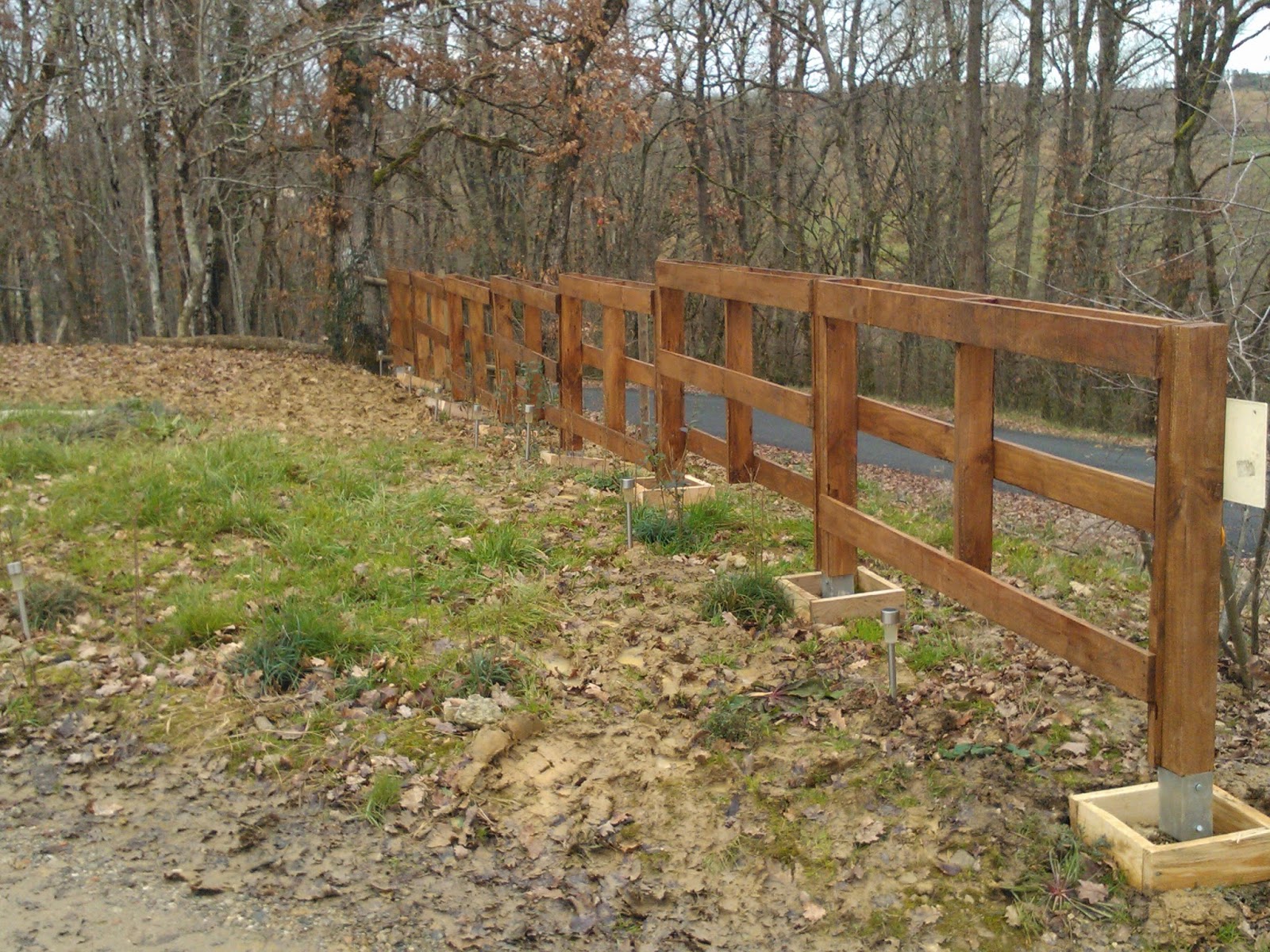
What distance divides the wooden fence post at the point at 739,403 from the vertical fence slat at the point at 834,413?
1.18 m

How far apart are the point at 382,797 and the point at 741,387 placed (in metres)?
3.23

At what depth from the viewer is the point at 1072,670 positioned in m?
5.21

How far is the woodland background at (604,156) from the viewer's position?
60.3 feet

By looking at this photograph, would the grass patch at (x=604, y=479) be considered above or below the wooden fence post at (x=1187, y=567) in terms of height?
below

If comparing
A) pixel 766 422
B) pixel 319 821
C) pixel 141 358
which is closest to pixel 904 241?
pixel 766 422

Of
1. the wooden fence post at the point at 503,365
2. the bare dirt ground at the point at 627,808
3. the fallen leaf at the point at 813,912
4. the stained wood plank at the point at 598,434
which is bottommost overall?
the fallen leaf at the point at 813,912

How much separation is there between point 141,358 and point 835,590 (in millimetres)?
11475

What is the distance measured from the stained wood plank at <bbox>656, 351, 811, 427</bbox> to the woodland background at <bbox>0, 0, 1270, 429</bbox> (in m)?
10.2

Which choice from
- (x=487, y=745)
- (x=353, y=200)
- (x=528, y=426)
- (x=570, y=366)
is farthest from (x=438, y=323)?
(x=487, y=745)

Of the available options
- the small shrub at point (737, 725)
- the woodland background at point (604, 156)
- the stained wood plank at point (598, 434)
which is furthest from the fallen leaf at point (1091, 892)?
the woodland background at point (604, 156)

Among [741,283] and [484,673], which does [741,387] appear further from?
[484,673]

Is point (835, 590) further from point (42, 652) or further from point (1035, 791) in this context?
point (42, 652)

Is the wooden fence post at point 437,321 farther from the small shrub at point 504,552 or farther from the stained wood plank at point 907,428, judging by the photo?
the stained wood plank at point 907,428

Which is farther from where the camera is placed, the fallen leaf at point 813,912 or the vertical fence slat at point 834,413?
the vertical fence slat at point 834,413
